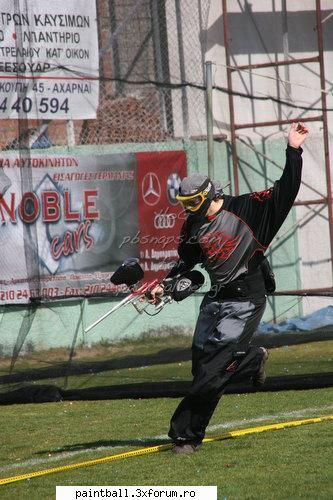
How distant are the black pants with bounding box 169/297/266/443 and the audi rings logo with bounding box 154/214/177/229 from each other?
498 cm

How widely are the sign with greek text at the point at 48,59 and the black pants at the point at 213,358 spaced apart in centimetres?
444

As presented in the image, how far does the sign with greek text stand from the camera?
11844 mm

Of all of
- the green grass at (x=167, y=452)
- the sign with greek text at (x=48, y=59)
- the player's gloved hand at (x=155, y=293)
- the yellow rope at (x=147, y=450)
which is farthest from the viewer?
the sign with greek text at (x=48, y=59)

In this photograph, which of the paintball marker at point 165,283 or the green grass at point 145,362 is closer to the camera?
the paintball marker at point 165,283

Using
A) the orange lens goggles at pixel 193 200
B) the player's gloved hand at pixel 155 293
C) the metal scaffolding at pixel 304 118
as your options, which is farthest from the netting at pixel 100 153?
the orange lens goggles at pixel 193 200

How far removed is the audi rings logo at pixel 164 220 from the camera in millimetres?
13188

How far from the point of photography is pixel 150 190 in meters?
13.2

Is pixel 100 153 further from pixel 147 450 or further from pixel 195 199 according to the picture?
pixel 147 450

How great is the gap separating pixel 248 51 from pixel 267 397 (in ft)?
22.2

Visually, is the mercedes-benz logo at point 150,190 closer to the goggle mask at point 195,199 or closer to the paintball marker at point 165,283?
the paintball marker at point 165,283

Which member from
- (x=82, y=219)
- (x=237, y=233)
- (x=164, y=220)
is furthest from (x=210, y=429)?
(x=164, y=220)

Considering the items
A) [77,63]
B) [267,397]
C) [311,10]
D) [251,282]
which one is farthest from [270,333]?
[311,10]

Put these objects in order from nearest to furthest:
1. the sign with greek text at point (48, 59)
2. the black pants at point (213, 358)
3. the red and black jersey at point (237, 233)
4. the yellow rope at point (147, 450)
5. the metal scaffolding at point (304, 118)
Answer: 1. the yellow rope at point (147, 450)
2. the black pants at point (213, 358)
3. the red and black jersey at point (237, 233)
4. the sign with greek text at point (48, 59)
5. the metal scaffolding at point (304, 118)

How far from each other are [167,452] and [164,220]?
533 cm
